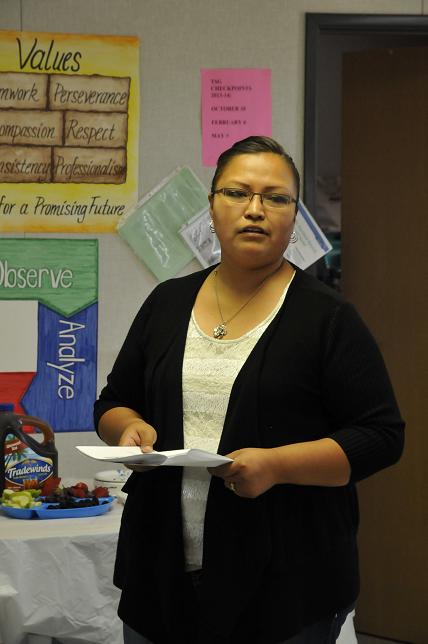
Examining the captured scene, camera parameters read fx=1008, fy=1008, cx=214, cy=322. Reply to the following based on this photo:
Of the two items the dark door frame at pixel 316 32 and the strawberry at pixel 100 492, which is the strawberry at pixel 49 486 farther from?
the dark door frame at pixel 316 32

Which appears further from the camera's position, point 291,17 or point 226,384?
point 291,17

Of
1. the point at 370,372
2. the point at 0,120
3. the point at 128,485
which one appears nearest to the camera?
the point at 370,372

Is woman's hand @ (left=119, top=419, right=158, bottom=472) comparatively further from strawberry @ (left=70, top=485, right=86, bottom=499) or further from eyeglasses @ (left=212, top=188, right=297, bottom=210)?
strawberry @ (left=70, top=485, right=86, bottom=499)

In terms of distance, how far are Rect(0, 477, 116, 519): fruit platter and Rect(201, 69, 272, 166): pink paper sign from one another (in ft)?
3.91

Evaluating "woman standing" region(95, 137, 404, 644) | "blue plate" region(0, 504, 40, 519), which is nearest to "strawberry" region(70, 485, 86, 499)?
"blue plate" region(0, 504, 40, 519)

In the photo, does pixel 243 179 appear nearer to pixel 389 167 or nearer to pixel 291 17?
pixel 291 17

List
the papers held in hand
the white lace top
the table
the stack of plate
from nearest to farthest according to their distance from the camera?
1. the papers held in hand
2. the white lace top
3. the table
4. the stack of plate

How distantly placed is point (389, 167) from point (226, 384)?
2.23m

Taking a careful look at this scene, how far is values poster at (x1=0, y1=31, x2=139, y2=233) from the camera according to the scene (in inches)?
120

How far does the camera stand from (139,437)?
1448mm

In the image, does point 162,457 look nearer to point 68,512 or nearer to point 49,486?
point 68,512

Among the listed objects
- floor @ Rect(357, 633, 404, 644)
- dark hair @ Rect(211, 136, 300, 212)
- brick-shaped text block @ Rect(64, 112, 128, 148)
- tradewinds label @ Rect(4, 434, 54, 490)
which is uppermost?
brick-shaped text block @ Rect(64, 112, 128, 148)

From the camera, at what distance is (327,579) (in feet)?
4.52

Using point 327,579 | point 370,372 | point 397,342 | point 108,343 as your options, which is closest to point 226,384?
point 370,372
